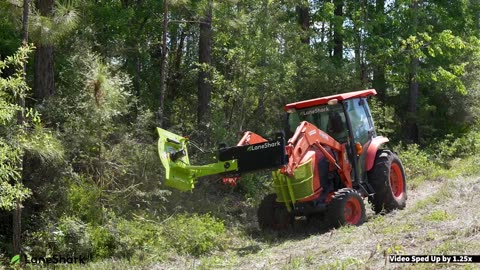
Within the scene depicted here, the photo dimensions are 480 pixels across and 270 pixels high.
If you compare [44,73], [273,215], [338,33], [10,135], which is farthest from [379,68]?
[10,135]

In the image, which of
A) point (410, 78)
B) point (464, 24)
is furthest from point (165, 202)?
point (464, 24)

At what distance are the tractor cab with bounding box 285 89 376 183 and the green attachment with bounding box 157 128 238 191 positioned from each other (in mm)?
2777

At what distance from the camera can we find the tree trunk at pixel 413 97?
21.3 m

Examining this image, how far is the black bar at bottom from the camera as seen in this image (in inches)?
245

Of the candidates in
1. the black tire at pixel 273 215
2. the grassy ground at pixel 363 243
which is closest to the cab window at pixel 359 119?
the grassy ground at pixel 363 243

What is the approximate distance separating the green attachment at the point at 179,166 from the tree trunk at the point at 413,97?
1398 cm

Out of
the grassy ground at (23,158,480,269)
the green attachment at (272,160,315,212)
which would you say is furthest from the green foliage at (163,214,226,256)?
the green attachment at (272,160,315,212)

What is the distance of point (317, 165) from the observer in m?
10.5

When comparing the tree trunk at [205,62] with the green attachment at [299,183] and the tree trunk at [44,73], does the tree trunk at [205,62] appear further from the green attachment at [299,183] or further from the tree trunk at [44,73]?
the green attachment at [299,183]

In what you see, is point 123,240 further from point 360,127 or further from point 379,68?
point 379,68

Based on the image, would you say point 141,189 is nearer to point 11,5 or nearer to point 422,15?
point 11,5

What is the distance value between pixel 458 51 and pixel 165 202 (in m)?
15.3

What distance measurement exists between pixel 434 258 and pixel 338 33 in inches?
625

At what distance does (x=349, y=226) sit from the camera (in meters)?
9.93
